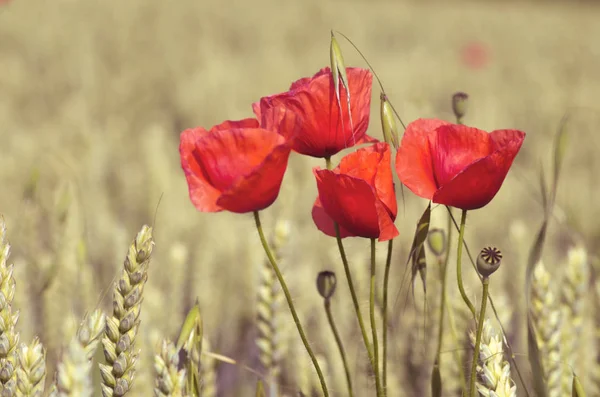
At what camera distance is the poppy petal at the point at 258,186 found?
40 cm

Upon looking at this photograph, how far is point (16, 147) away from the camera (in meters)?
1.43

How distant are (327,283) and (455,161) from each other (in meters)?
0.13

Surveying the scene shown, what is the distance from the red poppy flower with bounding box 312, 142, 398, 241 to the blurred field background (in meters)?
0.10

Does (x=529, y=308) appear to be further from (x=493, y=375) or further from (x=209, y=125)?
(x=209, y=125)

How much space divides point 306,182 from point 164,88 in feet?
4.28

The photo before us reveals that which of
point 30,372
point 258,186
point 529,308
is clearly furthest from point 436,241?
point 30,372

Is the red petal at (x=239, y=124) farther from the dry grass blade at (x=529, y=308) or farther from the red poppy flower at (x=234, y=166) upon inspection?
the dry grass blade at (x=529, y=308)

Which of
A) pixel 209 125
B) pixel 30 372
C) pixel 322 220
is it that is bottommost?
pixel 30 372

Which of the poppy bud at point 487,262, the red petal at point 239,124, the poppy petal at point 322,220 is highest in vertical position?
the red petal at point 239,124

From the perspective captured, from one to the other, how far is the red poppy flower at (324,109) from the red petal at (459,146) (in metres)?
0.05

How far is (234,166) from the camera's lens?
42 centimetres

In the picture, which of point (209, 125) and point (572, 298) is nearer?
point (572, 298)

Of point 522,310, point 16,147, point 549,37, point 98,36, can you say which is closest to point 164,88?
point 98,36

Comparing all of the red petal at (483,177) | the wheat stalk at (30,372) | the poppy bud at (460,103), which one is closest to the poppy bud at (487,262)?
the red petal at (483,177)
